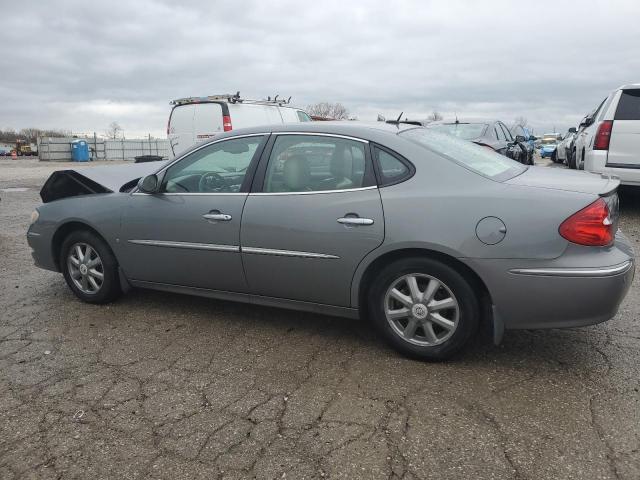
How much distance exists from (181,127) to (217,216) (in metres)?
7.89

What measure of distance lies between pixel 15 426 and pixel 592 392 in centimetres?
303

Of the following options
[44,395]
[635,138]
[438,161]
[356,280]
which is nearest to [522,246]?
[438,161]

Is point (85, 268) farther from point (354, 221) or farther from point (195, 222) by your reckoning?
point (354, 221)

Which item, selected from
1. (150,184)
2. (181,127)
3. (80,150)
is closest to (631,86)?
(150,184)

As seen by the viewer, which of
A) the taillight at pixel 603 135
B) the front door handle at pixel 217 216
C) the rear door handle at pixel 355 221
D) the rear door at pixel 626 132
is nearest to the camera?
the rear door handle at pixel 355 221

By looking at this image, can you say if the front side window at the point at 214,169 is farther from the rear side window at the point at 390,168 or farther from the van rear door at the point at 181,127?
the van rear door at the point at 181,127

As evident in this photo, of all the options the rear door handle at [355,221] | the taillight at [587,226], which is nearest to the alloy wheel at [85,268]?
the rear door handle at [355,221]

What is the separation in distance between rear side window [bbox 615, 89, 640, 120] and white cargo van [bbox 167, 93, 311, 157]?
5.80m

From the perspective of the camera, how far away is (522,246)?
2.82 metres

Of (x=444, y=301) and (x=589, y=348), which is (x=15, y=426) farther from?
(x=589, y=348)

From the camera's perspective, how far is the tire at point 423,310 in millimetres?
Result: 3006

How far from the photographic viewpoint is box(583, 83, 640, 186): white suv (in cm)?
691

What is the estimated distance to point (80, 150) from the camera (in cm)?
3362

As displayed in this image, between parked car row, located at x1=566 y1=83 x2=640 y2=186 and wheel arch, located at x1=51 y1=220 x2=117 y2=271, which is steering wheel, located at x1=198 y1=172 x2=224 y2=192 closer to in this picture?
wheel arch, located at x1=51 y1=220 x2=117 y2=271
